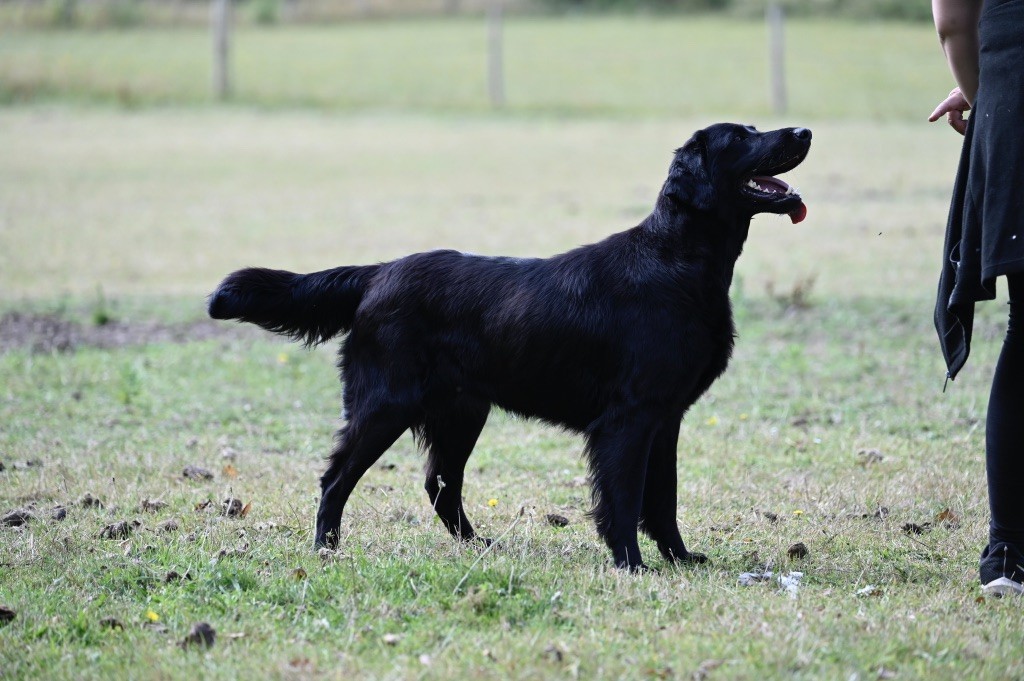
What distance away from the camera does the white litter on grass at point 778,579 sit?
157 inches

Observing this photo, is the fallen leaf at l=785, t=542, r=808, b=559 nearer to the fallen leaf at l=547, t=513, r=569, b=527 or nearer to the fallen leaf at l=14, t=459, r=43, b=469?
the fallen leaf at l=547, t=513, r=569, b=527

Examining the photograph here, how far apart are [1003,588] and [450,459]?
2.15m

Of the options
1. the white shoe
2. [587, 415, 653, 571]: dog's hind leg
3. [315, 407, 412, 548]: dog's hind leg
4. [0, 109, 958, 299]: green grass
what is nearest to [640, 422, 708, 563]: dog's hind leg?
[587, 415, 653, 571]: dog's hind leg

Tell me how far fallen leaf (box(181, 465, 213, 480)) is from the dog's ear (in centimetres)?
267

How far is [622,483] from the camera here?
169 inches

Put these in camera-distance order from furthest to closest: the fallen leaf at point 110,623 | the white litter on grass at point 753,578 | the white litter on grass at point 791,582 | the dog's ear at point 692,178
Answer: the dog's ear at point 692,178 → the white litter on grass at point 753,578 → the white litter on grass at point 791,582 → the fallen leaf at point 110,623

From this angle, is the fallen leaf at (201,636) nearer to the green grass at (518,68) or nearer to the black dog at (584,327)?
the black dog at (584,327)

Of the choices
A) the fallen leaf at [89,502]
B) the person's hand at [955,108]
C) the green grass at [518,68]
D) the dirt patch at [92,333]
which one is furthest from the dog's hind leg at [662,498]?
the green grass at [518,68]

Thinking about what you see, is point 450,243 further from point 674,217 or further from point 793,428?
point 674,217

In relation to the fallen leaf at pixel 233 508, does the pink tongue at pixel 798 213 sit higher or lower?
higher

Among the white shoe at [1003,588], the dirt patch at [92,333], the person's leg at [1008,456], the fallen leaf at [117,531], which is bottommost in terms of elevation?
the dirt patch at [92,333]

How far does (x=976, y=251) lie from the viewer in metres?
3.70

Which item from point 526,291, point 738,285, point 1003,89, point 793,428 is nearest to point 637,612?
point 526,291

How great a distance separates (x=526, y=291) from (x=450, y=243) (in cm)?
808
